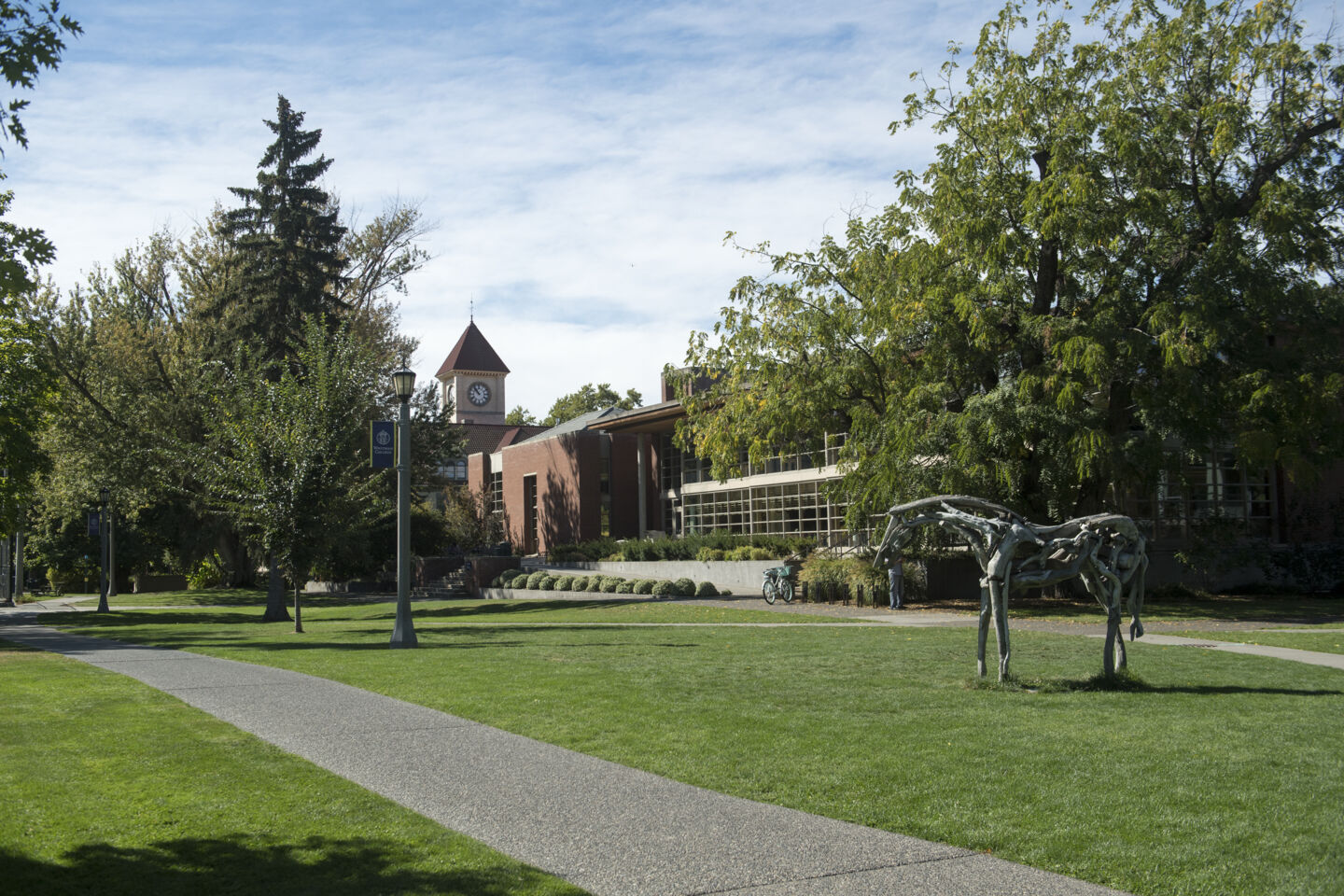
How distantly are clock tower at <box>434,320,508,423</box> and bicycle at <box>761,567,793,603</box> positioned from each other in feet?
233

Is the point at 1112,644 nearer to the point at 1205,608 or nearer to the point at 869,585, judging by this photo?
the point at 1205,608

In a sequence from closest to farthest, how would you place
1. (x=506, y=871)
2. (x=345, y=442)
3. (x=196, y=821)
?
(x=506, y=871) → (x=196, y=821) → (x=345, y=442)

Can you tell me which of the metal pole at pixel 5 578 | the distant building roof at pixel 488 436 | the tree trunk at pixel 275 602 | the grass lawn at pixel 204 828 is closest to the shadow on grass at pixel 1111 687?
the grass lawn at pixel 204 828

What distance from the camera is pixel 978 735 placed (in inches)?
343

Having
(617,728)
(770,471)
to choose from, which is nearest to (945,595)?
(770,471)

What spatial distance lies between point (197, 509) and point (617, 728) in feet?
113

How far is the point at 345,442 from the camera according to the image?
25.4 metres

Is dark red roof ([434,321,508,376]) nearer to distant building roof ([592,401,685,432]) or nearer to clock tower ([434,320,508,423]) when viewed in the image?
clock tower ([434,320,508,423])

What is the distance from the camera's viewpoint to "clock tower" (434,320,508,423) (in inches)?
3848

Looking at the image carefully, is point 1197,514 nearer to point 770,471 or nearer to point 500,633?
point 770,471

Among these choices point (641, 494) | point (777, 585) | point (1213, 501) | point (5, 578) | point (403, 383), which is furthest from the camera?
point (5, 578)

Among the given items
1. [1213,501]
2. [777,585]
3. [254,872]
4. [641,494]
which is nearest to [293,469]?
[777,585]

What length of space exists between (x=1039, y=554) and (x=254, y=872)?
870cm

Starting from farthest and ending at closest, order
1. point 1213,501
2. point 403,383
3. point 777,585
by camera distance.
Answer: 1. point 1213,501
2. point 777,585
3. point 403,383
